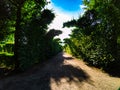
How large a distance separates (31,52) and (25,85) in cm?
559

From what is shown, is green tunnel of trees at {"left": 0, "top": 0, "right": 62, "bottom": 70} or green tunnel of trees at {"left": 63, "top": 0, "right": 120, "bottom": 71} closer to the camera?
green tunnel of trees at {"left": 63, "top": 0, "right": 120, "bottom": 71}

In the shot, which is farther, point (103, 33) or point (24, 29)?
point (103, 33)

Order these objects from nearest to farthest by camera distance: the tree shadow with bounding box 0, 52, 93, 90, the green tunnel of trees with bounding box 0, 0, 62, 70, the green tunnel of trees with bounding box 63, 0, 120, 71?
the tree shadow with bounding box 0, 52, 93, 90, the green tunnel of trees with bounding box 63, 0, 120, 71, the green tunnel of trees with bounding box 0, 0, 62, 70

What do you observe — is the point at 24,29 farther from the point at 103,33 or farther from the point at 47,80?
the point at 103,33

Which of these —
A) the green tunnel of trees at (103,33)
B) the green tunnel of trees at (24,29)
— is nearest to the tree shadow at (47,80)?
the green tunnel of trees at (103,33)

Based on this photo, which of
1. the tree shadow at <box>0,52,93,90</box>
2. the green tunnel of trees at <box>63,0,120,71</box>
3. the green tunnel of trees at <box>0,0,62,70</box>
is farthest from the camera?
the green tunnel of trees at <box>0,0,62,70</box>

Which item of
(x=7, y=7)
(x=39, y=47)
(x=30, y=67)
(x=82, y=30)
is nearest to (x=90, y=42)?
(x=82, y=30)

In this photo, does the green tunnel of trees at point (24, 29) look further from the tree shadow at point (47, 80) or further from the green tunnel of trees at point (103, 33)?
the green tunnel of trees at point (103, 33)

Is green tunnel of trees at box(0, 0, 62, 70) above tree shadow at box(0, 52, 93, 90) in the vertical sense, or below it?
above

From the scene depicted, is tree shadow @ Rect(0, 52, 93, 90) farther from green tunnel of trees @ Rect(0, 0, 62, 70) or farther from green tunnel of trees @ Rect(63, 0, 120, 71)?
green tunnel of trees @ Rect(0, 0, 62, 70)

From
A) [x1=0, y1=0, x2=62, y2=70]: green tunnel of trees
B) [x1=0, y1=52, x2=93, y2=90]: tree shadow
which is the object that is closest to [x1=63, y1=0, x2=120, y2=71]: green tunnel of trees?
[x1=0, y1=52, x2=93, y2=90]: tree shadow

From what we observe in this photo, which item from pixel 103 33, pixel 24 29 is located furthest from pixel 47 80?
pixel 103 33

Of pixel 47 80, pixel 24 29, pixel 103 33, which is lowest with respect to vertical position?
pixel 47 80

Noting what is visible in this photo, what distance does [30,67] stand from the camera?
57.5ft
